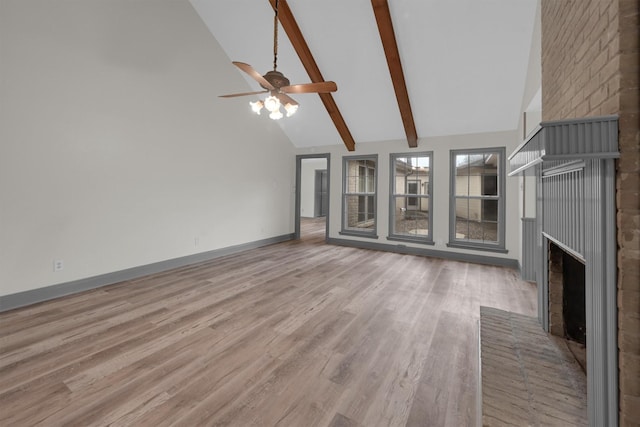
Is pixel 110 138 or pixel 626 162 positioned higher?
pixel 110 138

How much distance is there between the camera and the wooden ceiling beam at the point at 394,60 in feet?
11.0

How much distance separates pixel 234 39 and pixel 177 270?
3940mm

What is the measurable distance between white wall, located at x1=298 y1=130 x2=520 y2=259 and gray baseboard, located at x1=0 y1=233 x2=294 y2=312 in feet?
9.60

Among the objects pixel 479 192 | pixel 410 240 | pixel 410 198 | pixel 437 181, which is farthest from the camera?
pixel 410 198

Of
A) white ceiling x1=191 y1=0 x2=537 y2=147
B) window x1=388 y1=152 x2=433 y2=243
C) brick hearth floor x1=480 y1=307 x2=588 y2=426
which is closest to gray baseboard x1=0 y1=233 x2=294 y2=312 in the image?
white ceiling x1=191 y1=0 x2=537 y2=147

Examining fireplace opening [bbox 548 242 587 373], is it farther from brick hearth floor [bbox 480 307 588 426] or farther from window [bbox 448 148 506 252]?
window [bbox 448 148 506 252]

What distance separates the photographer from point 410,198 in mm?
5895

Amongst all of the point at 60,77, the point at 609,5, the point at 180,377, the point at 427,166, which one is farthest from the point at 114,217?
the point at 427,166

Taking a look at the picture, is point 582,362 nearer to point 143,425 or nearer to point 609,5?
point 609,5

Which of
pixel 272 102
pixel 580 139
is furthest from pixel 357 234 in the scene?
pixel 580 139

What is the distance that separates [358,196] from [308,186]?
18.7 ft

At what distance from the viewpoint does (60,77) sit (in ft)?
10.2

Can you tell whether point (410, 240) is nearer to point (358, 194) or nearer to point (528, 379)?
point (358, 194)

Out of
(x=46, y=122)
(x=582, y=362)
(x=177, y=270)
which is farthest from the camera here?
(x=177, y=270)
